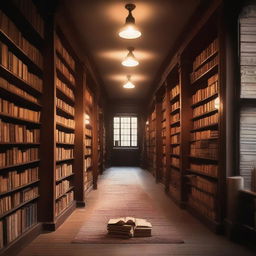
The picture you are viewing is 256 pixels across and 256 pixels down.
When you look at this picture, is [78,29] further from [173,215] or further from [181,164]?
[173,215]

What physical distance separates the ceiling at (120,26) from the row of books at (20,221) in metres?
3.17

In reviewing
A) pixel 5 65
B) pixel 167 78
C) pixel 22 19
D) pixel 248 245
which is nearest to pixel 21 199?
pixel 5 65

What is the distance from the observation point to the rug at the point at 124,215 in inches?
183

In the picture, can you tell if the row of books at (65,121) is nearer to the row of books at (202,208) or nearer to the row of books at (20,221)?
the row of books at (20,221)

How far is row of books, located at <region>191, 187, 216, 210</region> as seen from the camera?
548 cm

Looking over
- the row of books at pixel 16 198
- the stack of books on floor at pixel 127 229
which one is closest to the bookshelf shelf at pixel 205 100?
the stack of books on floor at pixel 127 229

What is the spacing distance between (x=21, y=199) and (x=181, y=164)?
378cm

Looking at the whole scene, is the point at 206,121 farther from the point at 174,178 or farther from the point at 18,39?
the point at 18,39

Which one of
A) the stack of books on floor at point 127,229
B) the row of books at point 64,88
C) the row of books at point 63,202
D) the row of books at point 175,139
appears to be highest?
the row of books at point 64,88

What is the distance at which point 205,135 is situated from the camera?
20.2 ft

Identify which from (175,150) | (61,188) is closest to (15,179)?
(61,188)

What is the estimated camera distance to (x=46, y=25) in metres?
5.16

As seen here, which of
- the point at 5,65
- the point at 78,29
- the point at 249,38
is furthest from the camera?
the point at 78,29

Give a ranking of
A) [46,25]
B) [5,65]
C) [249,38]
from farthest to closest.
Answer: [46,25] → [249,38] → [5,65]
